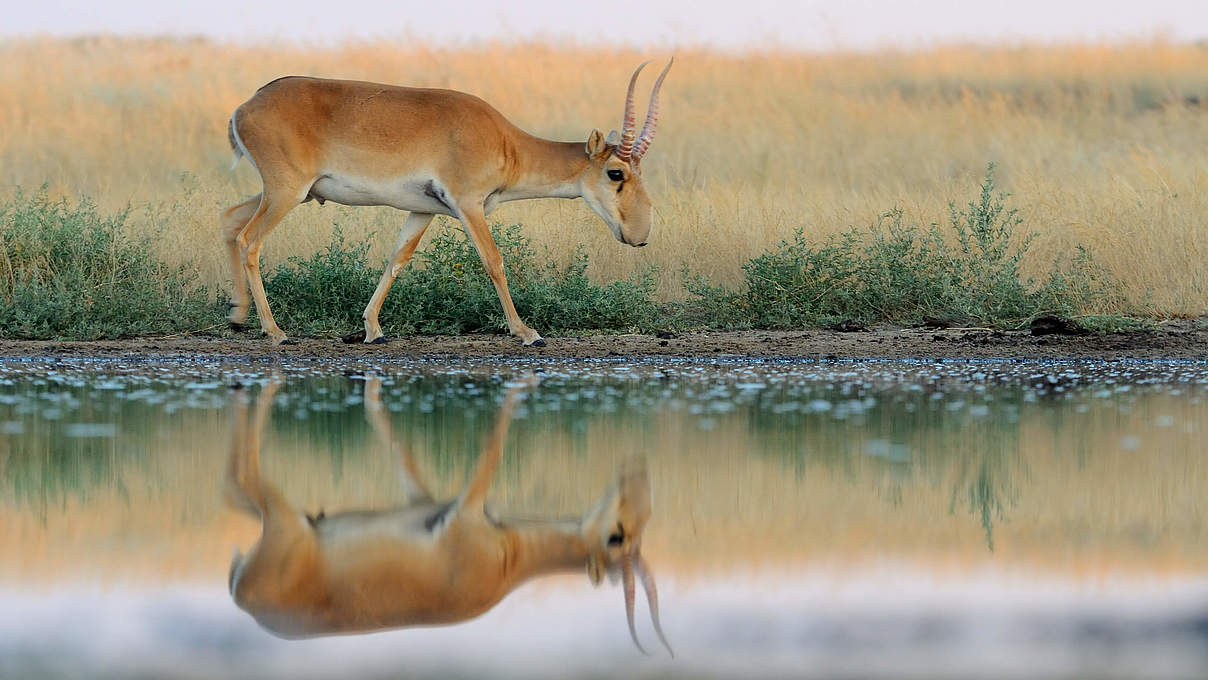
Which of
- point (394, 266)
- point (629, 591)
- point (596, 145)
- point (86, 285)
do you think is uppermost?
point (596, 145)

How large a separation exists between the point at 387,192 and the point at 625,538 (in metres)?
6.81

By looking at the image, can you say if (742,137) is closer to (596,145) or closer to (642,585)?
(596,145)

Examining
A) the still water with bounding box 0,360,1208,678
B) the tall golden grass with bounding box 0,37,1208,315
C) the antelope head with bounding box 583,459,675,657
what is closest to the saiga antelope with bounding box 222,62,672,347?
the still water with bounding box 0,360,1208,678

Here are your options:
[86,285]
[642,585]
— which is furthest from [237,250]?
[642,585]

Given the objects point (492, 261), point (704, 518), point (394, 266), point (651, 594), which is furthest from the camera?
point (394, 266)

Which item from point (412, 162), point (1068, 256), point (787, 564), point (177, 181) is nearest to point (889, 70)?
point (177, 181)

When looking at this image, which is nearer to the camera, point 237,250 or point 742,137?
point 237,250

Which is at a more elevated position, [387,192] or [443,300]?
[387,192]

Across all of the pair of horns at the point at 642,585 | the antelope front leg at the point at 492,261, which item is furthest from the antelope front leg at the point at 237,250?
the pair of horns at the point at 642,585

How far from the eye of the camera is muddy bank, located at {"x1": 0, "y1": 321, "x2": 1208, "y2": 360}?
11.0 meters

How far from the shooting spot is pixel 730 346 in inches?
443

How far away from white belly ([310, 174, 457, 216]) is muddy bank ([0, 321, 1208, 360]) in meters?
1.00

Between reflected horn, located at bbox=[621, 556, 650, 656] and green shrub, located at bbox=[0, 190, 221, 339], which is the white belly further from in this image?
reflected horn, located at bbox=[621, 556, 650, 656]

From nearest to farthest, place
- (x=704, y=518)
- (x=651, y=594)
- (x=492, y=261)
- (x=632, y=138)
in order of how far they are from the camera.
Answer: (x=651, y=594) < (x=704, y=518) < (x=492, y=261) < (x=632, y=138)
